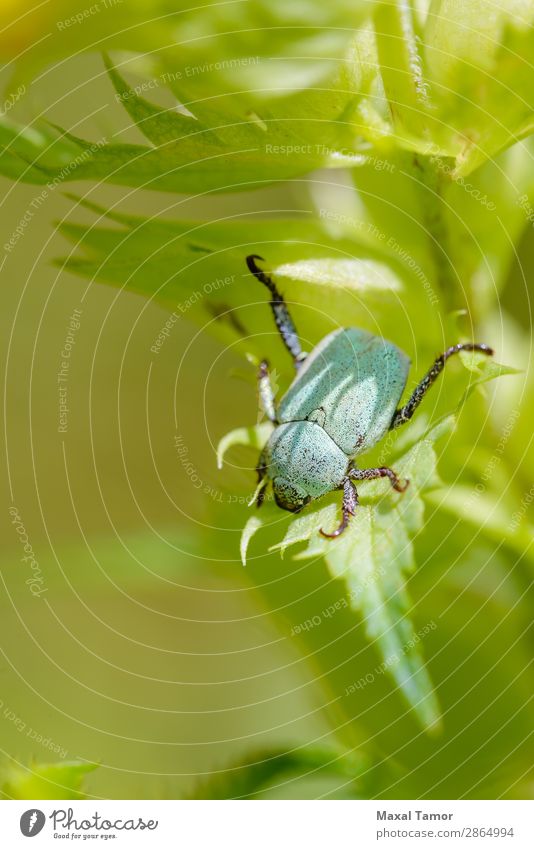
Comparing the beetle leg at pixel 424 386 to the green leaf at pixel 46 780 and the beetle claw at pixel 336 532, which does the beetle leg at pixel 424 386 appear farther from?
the green leaf at pixel 46 780

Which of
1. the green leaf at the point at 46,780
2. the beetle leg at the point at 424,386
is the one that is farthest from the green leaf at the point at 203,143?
the green leaf at the point at 46,780

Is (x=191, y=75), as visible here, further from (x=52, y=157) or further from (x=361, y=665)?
(x=361, y=665)

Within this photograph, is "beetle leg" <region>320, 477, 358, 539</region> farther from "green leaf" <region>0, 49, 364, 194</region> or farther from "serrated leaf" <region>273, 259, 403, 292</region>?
"green leaf" <region>0, 49, 364, 194</region>

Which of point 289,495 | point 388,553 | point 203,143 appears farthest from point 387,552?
point 203,143

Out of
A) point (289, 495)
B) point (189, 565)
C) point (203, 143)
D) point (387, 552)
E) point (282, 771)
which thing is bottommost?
point (282, 771)

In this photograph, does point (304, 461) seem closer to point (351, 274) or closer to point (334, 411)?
point (334, 411)
